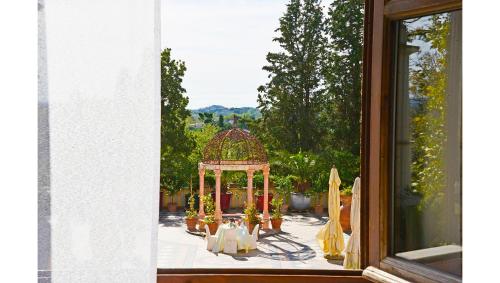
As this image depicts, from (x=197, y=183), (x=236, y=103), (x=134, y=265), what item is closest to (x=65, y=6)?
(x=134, y=265)

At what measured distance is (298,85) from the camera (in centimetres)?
1215

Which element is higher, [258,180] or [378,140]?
[378,140]

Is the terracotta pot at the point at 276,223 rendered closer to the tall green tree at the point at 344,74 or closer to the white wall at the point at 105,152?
the tall green tree at the point at 344,74

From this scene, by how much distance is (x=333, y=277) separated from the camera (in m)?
1.92

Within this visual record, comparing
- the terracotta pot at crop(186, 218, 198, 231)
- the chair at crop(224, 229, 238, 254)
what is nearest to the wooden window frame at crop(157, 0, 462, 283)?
the chair at crop(224, 229, 238, 254)

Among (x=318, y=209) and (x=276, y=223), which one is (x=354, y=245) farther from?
(x=318, y=209)

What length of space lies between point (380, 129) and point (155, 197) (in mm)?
777

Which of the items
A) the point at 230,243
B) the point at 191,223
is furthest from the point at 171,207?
the point at 230,243

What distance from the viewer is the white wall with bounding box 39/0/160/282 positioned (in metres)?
1.49

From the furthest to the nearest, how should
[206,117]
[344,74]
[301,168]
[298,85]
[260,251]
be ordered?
[206,117] < [298,85] < [344,74] < [301,168] < [260,251]

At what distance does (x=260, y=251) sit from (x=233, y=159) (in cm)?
218

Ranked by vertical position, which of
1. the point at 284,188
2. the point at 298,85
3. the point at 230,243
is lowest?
the point at 230,243

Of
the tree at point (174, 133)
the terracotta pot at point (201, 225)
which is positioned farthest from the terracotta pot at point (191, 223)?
the tree at point (174, 133)
